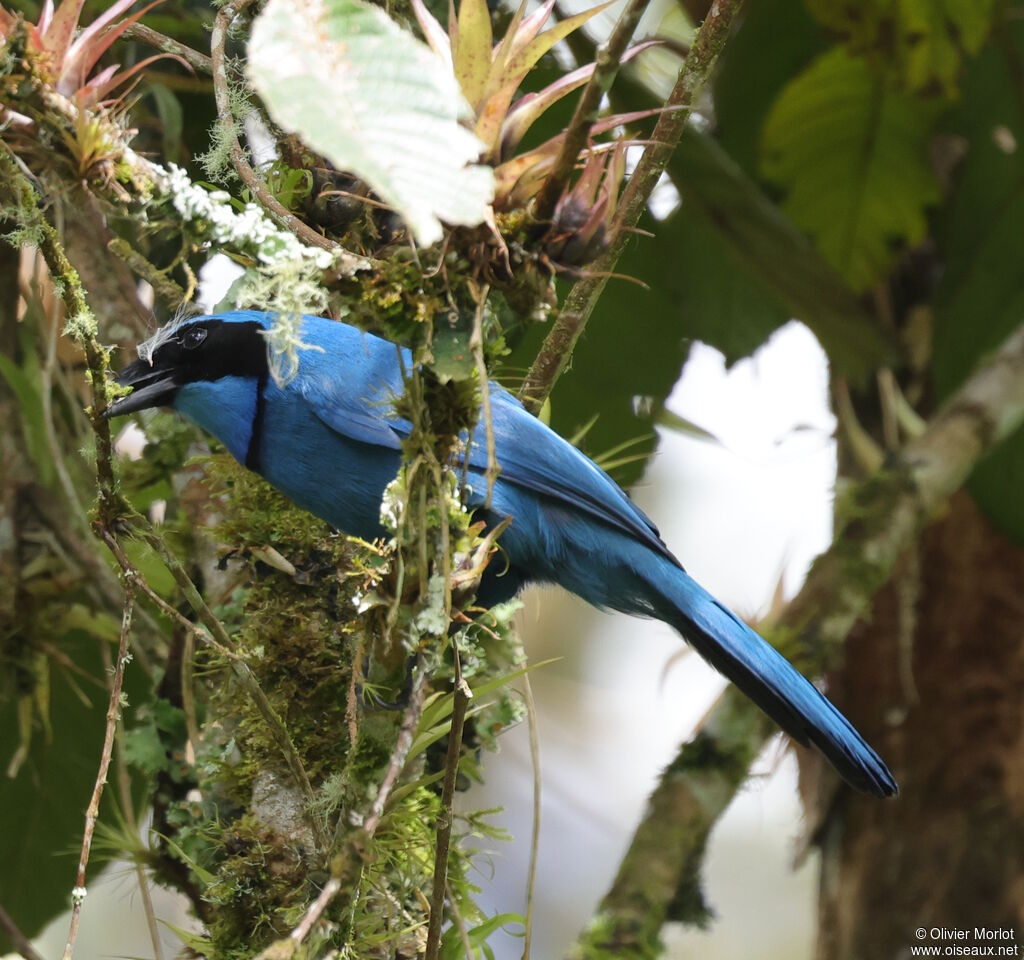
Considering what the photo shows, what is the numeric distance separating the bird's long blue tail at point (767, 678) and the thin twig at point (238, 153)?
4.03ft

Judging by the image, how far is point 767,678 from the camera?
106 inches

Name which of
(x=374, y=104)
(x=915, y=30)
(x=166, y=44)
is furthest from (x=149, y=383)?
(x=915, y=30)

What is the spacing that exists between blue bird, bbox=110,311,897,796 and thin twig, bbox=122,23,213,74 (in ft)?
1.79

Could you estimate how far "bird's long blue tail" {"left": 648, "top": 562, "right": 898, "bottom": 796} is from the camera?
2.62 meters

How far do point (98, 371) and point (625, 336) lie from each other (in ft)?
6.78

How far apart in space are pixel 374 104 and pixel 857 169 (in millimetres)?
3247

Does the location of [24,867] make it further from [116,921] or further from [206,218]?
[116,921]

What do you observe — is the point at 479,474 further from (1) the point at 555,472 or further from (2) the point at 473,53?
(2) the point at 473,53

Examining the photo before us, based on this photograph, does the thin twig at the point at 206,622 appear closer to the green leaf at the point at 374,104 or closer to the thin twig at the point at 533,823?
the thin twig at the point at 533,823

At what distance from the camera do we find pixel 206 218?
5.64 feet

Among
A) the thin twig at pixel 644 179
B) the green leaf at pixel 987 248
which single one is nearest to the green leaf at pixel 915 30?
the green leaf at pixel 987 248

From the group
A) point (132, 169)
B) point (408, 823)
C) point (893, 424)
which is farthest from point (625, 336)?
point (132, 169)

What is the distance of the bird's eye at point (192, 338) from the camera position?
2.67 meters

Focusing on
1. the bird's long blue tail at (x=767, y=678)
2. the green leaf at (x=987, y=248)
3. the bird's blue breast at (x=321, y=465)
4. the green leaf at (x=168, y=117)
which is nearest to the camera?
the bird's blue breast at (x=321, y=465)
